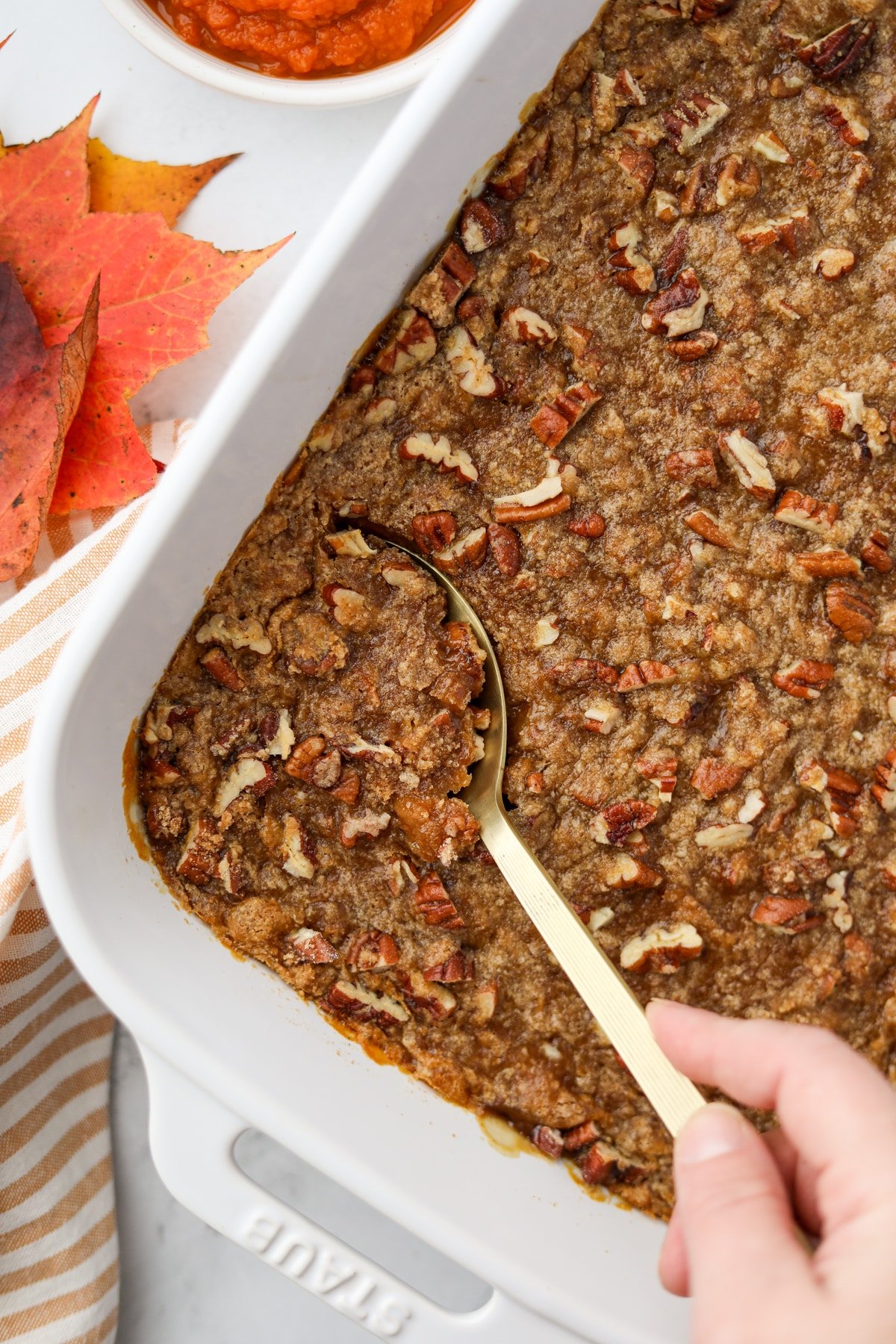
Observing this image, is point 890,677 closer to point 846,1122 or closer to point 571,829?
point 571,829

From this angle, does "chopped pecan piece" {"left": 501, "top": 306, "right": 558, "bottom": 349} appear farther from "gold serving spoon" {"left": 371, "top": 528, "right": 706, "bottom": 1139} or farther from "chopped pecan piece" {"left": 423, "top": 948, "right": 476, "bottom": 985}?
"chopped pecan piece" {"left": 423, "top": 948, "right": 476, "bottom": 985}

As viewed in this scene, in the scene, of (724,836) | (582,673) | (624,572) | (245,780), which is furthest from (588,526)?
(245,780)

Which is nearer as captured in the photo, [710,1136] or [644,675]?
[710,1136]

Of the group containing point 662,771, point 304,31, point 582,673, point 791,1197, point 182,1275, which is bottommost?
point 182,1275

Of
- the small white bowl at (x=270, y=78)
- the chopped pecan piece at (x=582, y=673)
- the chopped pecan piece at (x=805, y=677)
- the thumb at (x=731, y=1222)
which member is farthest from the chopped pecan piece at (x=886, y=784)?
the small white bowl at (x=270, y=78)

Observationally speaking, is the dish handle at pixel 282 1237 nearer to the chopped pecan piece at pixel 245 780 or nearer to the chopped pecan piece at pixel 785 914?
the chopped pecan piece at pixel 245 780

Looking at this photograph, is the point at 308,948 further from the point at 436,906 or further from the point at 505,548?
the point at 505,548

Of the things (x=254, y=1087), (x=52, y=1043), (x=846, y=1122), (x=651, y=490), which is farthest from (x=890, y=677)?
(x=52, y=1043)
